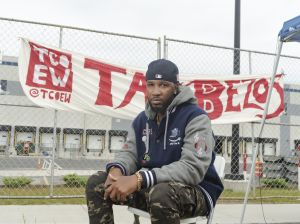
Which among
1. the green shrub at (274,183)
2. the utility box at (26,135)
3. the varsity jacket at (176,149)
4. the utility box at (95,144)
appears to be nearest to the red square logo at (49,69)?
the varsity jacket at (176,149)

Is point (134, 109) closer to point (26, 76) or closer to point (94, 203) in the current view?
point (26, 76)

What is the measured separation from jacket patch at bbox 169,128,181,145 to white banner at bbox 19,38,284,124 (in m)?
3.52

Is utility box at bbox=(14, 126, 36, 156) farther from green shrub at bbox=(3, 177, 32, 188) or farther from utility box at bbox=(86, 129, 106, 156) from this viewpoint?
green shrub at bbox=(3, 177, 32, 188)

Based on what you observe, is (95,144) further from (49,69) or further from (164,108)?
(164,108)

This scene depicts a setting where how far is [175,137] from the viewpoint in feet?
8.72

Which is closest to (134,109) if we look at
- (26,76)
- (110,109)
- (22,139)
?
(110,109)

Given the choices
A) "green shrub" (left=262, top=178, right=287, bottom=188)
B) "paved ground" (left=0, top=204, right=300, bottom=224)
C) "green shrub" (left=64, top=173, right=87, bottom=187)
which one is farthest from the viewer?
"green shrub" (left=262, top=178, right=287, bottom=188)

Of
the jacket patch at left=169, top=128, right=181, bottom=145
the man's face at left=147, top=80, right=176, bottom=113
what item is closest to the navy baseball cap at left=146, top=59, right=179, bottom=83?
the man's face at left=147, top=80, right=176, bottom=113

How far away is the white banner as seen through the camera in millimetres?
5816

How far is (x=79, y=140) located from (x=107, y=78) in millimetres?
24113

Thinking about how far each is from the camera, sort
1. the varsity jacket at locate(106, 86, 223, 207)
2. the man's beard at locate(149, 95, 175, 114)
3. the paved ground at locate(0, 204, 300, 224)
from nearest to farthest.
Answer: the varsity jacket at locate(106, 86, 223, 207), the man's beard at locate(149, 95, 175, 114), the paved ground at locate(0, 204, 300, 224)

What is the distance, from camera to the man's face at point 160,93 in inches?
108

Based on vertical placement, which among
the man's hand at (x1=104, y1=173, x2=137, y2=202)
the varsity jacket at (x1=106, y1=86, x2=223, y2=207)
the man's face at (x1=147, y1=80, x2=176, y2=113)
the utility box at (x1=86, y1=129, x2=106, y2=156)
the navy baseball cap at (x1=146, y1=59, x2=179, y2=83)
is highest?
the navy baseball cap at (x1=146, y1=59, x2=179, y2=83)

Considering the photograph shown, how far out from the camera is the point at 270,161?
480 inches
